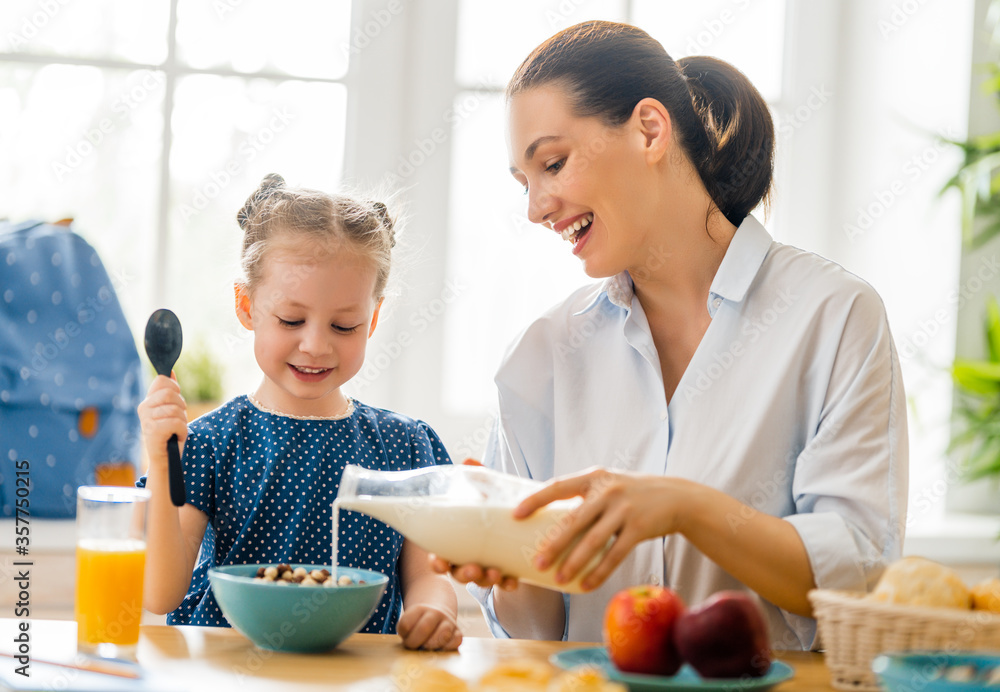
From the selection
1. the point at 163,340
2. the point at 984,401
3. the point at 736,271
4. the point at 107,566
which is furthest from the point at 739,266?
the point at 984,401

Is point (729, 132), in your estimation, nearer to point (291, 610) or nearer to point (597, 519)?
point (597, 519)

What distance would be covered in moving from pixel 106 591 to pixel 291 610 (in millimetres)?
195

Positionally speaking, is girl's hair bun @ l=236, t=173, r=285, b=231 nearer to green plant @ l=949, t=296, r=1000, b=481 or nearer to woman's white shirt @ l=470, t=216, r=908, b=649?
woman's white shirt @ l=470, t=216, r=908, b=649

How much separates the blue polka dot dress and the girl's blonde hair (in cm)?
21

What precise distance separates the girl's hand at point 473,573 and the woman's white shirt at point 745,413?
10.9 inches

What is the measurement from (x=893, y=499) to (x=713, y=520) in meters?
0.27

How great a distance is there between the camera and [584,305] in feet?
5.21

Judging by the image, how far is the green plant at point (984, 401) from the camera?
2461mm

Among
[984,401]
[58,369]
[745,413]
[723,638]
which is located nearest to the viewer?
[723,638]

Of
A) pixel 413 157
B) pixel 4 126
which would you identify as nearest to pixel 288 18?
pixel 413 157

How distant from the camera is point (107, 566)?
3.26 ft

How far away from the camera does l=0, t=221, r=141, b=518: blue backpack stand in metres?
2.08

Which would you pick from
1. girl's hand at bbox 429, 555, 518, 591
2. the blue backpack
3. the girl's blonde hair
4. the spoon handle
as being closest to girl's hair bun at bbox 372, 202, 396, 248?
the girl's blonde hair

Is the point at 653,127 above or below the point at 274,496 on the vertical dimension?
above
